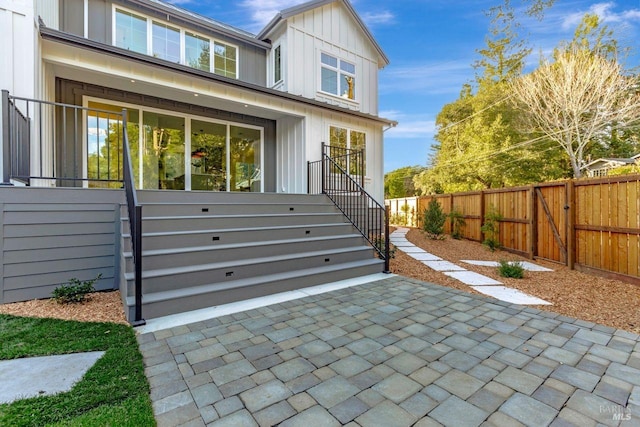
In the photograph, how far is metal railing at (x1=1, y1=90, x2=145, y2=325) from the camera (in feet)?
11.7

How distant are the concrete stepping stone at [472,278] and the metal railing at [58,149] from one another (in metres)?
4.71

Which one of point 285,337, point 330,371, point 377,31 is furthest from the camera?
point 377,31

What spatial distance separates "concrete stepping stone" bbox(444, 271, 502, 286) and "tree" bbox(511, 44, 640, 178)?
13650 millimetres

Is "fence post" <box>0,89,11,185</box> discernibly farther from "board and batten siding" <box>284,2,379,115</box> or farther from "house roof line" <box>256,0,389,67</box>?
"house roof line" <box>256,0,389,67</box>

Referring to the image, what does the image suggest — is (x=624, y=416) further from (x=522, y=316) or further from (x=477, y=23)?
(x=477, y=23)

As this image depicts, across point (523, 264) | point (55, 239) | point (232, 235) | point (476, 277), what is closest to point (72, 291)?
point (55, 239)

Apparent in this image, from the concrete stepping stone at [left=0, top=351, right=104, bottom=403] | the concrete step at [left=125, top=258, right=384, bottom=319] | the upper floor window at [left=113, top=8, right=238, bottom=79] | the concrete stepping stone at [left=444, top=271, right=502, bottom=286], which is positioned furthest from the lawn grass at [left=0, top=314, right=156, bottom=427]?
the upper floor window at [left=113, top=8, right=238, bottom=79]

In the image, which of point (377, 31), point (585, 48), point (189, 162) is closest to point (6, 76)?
point (189, 162)

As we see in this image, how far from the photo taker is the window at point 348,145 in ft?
27.8

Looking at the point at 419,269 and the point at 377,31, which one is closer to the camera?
the point at 419,269

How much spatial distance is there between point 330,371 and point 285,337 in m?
0.68

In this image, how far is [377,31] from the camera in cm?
1209

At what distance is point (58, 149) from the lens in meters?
5.87

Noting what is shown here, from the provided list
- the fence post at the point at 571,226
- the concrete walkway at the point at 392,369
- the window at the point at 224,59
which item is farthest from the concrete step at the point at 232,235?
the window at the point at 224,59
